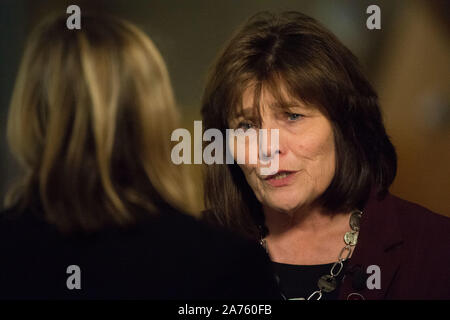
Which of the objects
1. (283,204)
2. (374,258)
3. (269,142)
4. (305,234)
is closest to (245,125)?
(269,142)

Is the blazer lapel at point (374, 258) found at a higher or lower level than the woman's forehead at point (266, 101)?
lower

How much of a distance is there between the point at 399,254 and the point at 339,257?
0.14m

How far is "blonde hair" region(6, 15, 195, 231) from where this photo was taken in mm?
1252

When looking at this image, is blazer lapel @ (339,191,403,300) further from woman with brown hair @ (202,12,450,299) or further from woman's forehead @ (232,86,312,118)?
woman's forehead @ (232,86,312,118)

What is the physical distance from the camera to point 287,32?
1.34 meters

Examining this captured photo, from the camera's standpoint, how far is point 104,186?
1285 mm

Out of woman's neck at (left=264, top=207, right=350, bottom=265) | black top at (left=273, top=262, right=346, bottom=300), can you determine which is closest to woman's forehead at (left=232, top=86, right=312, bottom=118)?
woman's neck at (left=264, top=207, right=350, bottom=265)

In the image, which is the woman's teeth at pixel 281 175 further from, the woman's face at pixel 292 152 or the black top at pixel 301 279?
the black top at pixel 301 279

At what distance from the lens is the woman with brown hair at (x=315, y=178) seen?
1.33 m

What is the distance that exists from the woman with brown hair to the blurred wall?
0.04 metres

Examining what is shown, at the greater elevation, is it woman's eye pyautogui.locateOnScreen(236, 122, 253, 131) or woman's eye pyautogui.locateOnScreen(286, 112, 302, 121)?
woman's eye pyautogui.locateOnScreen(286, 112, 302, 121)

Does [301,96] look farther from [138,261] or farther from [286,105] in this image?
[138,261]

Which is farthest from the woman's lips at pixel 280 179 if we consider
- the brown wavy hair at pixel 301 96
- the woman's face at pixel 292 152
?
the brown wavy hair at pixel 301 96

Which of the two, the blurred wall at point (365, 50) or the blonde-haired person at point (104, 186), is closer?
the blonde-haired person at point (104, 186)
